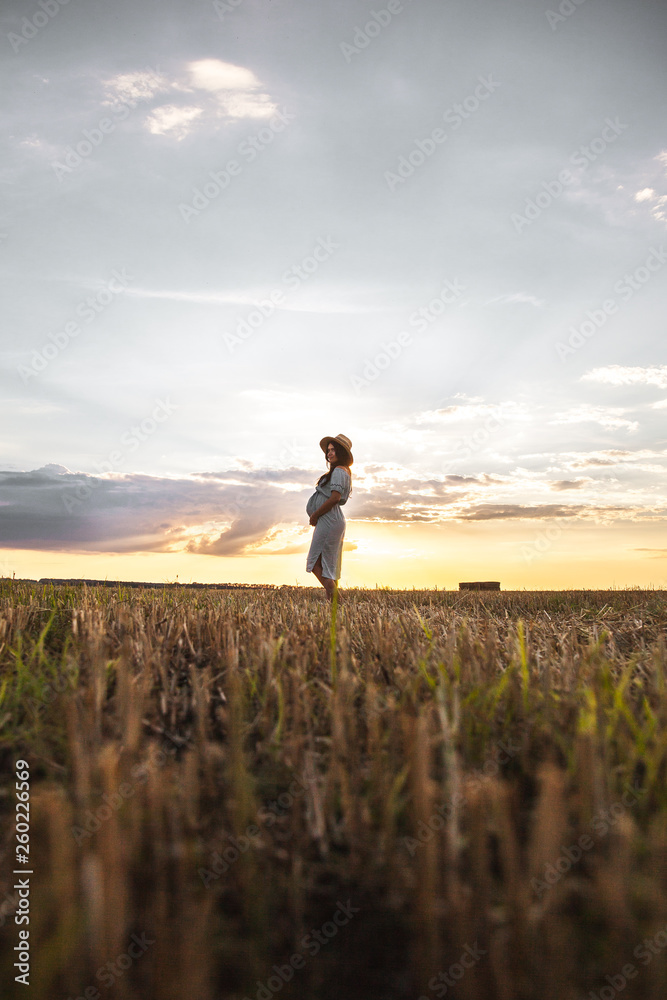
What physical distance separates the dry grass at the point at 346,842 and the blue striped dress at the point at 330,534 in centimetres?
610

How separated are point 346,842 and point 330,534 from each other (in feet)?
23.3

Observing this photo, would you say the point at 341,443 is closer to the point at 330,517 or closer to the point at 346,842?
the point at 330,517

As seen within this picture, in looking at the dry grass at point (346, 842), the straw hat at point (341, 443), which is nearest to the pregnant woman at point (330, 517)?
the straw hat at point (341, 443)

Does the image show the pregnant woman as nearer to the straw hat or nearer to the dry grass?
the straw hat

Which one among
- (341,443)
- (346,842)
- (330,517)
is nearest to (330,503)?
(330,517)

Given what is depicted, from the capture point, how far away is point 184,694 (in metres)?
2.33

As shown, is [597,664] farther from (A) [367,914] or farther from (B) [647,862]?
(A) [367,914]

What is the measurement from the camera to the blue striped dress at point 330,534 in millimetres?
8211

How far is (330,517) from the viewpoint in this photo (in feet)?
27.3

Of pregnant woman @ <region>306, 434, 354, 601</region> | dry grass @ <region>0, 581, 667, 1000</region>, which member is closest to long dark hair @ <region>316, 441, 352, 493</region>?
pregnant woman @ <region>306, 434, 354, 601</region>

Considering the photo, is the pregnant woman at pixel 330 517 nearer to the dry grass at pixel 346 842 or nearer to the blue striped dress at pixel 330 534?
the blue striped dress at pixel 330 534

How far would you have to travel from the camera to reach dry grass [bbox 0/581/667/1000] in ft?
2.90

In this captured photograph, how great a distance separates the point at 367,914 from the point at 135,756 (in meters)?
0.76

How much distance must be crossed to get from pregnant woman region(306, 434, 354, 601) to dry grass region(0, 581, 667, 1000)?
606 cm
